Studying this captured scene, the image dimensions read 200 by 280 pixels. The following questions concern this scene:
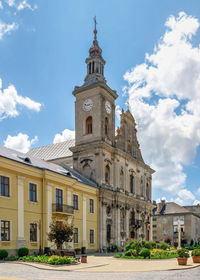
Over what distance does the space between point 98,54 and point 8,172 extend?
2995 centimetres

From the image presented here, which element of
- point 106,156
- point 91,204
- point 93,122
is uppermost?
point 93,122

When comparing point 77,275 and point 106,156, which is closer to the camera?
point 77,275

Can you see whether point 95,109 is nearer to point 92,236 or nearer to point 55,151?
point 55,151

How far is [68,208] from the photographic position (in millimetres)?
34625

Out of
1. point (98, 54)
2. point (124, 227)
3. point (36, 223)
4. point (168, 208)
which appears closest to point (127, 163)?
point (124, 227)

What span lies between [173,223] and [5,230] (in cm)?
6263

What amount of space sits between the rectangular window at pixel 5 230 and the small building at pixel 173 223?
5974cm

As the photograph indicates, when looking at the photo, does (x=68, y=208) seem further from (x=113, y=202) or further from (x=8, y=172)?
(x=113, y=202)

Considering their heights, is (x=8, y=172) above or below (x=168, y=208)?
above

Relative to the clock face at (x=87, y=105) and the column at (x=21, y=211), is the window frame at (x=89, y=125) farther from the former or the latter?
the column at (x=21, y=211)

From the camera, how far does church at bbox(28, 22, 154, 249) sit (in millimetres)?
Answer: 44688

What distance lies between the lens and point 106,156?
151 ft

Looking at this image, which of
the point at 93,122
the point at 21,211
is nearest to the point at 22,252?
the point at 21,211

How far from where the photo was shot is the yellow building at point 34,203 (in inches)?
1093
